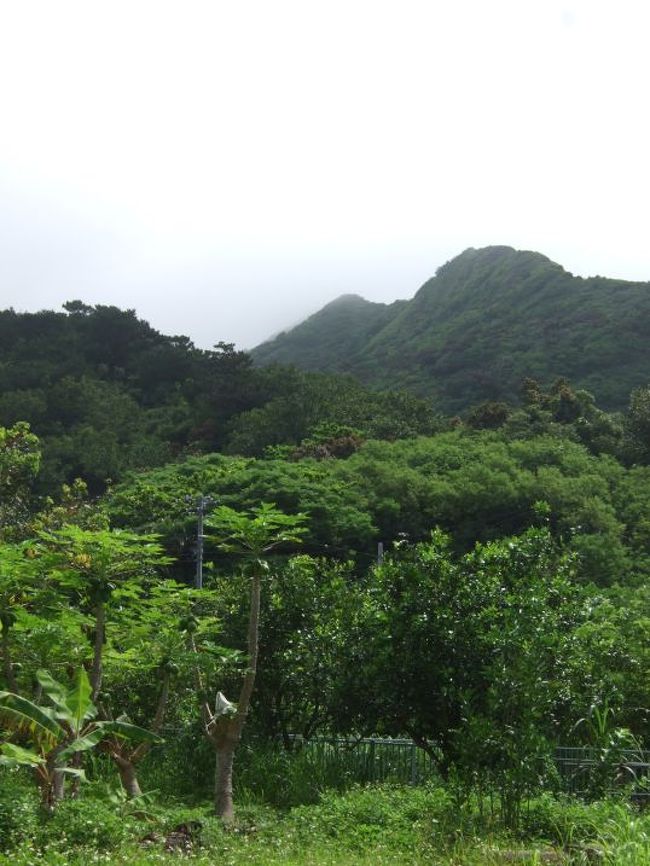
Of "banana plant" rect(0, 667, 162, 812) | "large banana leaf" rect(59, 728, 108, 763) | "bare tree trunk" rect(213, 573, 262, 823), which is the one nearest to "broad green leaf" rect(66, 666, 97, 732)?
"banana plant" rect(0, 667, 162, 812)

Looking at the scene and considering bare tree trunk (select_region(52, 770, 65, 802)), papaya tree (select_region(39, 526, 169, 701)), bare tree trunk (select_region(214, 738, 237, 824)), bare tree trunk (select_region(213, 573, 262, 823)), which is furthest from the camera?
bare tree trunk (select_region(214, 738, 237, 824))

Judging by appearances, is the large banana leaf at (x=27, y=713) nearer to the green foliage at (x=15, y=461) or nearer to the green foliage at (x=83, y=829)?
the green foliage at (x=83, y=829)

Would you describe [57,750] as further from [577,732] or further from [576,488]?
[576,488]

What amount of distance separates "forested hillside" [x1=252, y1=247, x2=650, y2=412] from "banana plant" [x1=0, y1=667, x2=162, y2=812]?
→ 5824cm

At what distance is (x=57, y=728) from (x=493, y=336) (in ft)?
243

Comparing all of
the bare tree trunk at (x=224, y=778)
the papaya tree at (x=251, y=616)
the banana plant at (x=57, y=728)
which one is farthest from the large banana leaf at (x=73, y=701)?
the bare tree trunk at (x=224, y=778)

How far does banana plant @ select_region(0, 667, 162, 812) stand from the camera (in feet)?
28.5

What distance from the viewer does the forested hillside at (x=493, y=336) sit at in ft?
229

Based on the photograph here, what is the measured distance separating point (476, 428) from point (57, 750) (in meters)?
43.4

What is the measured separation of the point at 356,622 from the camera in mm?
13242

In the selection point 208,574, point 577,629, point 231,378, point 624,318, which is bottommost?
point 208,574

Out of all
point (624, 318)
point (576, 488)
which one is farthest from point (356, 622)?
point (624, 318)

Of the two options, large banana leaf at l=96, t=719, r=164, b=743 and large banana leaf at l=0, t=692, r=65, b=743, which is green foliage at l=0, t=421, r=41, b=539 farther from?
large banana leaf at l=96, t=719, r=164, b=743

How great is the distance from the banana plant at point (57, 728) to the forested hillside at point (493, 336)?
58243 mm
